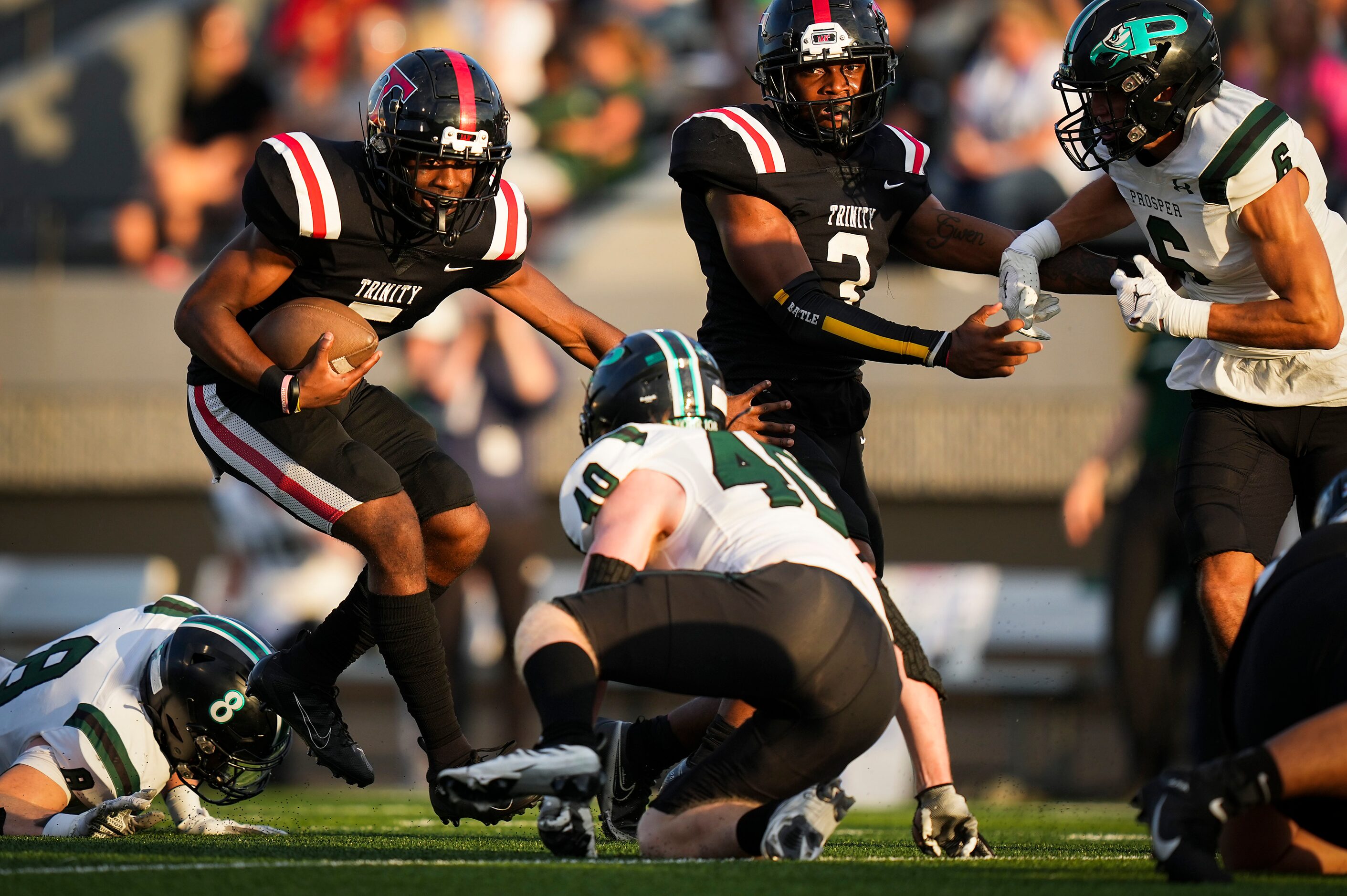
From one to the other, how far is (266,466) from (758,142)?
1.52m

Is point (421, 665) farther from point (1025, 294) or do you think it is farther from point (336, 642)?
point (1025, 294)

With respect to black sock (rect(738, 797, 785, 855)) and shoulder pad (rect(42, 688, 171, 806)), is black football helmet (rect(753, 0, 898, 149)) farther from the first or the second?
shoulder pad (rect(42, 688, 171, 806))

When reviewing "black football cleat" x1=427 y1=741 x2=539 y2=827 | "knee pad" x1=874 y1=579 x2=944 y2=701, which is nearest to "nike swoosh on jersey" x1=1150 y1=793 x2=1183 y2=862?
"black football cleat" x1=427 y1=741 x2=539 y2=827

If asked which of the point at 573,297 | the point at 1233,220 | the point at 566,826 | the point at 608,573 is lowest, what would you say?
the point at 573,297

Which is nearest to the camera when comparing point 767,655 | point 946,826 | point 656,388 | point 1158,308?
point 767,655

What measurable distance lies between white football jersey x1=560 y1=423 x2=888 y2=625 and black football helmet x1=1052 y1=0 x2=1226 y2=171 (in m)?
1.46

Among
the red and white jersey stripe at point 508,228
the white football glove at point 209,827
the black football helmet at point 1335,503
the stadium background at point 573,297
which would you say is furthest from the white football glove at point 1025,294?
the stadium background at point 573,297

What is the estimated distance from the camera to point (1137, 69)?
4.25 metres

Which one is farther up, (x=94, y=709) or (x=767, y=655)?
(x=767, y=655)

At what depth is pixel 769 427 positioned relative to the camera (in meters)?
4.16

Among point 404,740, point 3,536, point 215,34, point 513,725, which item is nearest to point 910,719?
point 513,725

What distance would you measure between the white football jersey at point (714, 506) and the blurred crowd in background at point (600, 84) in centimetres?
587

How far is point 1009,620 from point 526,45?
4.75m

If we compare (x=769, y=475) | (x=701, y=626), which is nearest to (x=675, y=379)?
(x=769, y=475)
